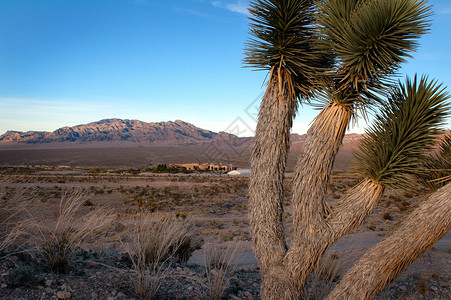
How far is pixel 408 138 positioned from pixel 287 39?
2.29 metres

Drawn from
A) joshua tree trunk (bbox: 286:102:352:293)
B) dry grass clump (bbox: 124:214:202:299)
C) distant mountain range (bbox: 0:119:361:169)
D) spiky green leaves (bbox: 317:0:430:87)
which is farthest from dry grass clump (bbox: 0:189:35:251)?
distant mountain range (bbox: 0:119:361:169)

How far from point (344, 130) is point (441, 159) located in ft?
5.13

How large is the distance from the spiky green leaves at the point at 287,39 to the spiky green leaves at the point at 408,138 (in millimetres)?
1423

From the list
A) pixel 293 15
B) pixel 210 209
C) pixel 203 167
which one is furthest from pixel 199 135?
pixel 293 15

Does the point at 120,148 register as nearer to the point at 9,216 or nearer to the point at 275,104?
the point at 9,216

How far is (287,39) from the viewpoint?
199 inches

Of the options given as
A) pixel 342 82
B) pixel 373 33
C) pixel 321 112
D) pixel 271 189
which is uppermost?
pixel 373 33

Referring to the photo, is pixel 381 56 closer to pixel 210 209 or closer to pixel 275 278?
pixel 275 278

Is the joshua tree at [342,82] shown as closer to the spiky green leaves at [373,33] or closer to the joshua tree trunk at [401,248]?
the spiky green leaves at [373,33]

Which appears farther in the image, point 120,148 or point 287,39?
point 120,148

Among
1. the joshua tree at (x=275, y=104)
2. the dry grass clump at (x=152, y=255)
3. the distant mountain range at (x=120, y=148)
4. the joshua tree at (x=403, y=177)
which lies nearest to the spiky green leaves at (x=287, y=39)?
the joshua tree at (x=275, y=104)

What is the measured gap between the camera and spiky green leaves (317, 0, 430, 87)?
13.4 feet

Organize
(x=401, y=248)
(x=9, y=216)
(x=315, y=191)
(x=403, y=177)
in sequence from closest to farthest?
1. (x=401, y=248)
2. (x=403, y=177)
3. (x=315, y=191)
4. (x=9, y=216)

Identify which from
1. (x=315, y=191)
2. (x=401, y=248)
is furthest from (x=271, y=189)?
(x=401, y=248)
